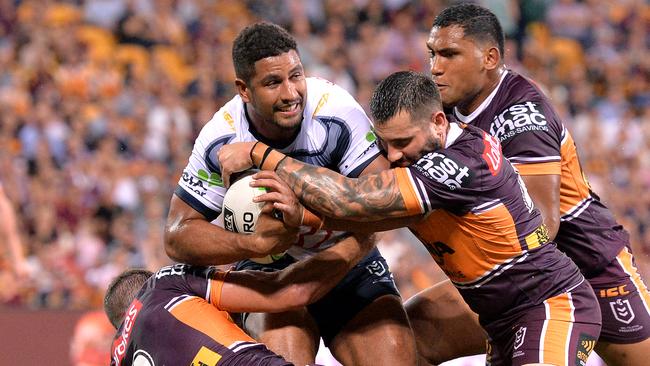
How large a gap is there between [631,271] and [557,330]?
1368 millimetres

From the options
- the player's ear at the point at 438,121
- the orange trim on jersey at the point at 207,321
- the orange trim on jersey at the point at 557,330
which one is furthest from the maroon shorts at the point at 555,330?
the orange trim on jersey at the point at 207,321

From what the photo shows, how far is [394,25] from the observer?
15062mm

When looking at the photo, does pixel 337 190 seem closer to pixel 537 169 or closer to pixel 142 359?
pixel 537 169

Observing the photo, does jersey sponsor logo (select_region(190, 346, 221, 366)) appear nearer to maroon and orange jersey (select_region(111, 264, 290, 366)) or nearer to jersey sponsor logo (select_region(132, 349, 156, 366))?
maroon and orange jersey (select_region(111, 264, 290, 366))

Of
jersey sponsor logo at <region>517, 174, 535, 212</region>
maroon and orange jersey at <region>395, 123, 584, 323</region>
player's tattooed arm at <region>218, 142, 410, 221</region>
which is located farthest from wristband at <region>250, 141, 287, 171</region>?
jersey sponsor logo at <region>517, 174, 535, 212</region>

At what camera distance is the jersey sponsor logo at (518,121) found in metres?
5.89

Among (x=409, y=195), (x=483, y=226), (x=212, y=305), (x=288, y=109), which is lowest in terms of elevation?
(x=212, y=305)

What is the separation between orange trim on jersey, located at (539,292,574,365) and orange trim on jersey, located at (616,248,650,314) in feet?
3.74

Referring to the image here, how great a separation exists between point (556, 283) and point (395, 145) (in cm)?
112

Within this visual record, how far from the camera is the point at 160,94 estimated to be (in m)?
13.3

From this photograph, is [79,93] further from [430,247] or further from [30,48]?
[430,247]

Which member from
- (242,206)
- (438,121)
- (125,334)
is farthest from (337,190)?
(125,334)

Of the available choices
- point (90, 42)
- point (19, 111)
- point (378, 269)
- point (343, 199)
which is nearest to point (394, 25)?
point (90, 42)

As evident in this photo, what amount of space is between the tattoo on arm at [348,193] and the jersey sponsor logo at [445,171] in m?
0.17
